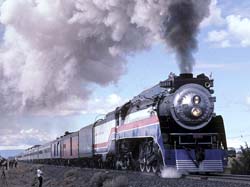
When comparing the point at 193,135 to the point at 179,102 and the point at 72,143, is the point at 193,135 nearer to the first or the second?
the point at 179,102

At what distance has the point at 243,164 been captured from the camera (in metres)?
23.9

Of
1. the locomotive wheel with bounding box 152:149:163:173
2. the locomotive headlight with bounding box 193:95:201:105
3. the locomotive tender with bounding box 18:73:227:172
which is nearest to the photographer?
the locomotive tender with bounding box 18:73:227:172

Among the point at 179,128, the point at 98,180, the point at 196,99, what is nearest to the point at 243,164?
the point at 179,128

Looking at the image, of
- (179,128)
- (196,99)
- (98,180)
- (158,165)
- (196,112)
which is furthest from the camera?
(158,165)

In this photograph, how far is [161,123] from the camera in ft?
64.0

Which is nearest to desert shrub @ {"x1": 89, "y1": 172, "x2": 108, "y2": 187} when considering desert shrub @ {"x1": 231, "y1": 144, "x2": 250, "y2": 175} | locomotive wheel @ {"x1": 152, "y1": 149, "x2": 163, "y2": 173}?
locomotive wheel @ {"x1": 152, "y1": 149, "x2": 163, "y2": 173}

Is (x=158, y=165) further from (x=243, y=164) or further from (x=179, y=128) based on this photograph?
(x=243, y=164)

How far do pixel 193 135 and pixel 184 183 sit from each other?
4332 mm

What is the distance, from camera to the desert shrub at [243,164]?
76.8 feet

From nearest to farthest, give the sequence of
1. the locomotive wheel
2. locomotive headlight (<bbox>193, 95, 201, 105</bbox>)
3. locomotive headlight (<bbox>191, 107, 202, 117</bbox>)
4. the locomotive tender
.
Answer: the locomotive tender
locomotive headlight (<bbox>193, 95, 201, 105</bbox>)
locomotive headlight (<bbox>191, 107, 202, 117</bbox>)
the locomotive wheel

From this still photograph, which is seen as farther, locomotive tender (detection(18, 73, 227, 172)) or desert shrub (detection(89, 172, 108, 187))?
locomotive tender (detection(18, 73, 227, 172))

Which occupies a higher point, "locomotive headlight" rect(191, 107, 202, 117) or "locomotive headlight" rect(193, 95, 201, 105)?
"locomotive headlight" rect(193, 95, 201, 105)

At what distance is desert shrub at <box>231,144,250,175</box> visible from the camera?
23406 millimetres

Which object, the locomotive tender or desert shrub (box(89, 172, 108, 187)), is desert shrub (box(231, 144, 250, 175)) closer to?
the locomotive tender
